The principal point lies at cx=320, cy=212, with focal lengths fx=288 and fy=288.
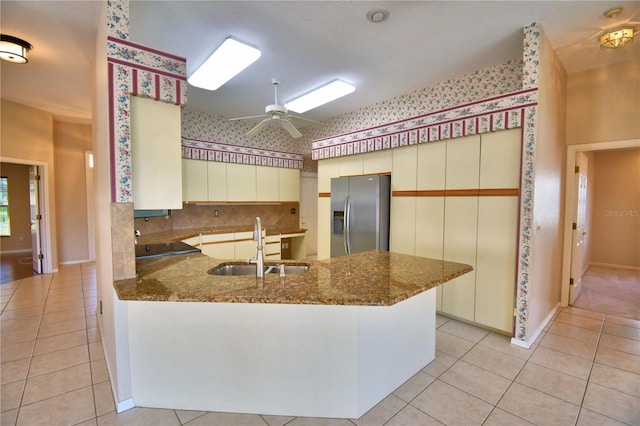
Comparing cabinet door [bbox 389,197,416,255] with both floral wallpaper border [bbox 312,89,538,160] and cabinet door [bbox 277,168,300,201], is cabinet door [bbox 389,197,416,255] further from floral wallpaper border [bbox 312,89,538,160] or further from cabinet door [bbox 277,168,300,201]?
cabinet door [bbox 277,168,300,201]

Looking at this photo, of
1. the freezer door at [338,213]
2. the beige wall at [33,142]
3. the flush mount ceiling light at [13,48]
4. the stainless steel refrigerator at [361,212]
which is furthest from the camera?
Result: the beige wall at [33,142]

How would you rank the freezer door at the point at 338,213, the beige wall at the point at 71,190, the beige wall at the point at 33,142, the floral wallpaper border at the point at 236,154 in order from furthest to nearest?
the beige wall at the point at 71,190 → the floral wallpaper border at the point at 236,154 → the beige wall at the point at 33,142 → the freezer door at the point at 338,213

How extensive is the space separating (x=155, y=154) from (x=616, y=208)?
315 inches

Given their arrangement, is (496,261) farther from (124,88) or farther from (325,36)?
(124,88)

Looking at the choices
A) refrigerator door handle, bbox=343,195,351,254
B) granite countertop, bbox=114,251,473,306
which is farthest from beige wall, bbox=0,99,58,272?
refrigerator door handle, bbox=343,195,351,254

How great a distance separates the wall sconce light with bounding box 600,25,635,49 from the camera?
2.57 meters

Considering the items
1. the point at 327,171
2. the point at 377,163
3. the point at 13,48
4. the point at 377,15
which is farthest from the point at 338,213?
the point at 13,48

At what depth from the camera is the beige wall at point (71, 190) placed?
19.0 feet

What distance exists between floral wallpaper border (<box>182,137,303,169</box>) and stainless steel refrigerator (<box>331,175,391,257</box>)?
1.73 metres

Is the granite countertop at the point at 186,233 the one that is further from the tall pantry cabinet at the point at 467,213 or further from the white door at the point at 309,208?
the tall pantry cabinet at the point at 467,213

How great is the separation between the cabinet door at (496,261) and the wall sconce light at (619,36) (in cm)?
162

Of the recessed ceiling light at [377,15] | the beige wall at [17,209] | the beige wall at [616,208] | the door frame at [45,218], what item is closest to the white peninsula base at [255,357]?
the recessed ceiling light at [377,15]

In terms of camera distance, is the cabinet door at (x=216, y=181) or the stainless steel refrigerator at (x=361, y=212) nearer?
the stainless steel refrigerator at (x=361, y=212)

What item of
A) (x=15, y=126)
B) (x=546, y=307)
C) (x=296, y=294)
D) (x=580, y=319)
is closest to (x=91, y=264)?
(x=15, y=126)
